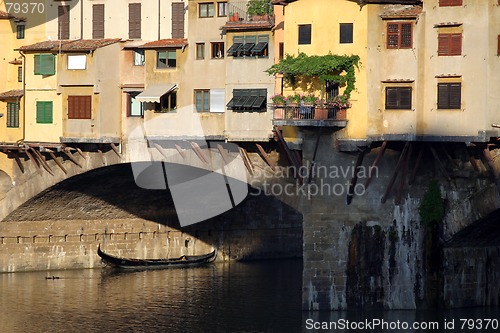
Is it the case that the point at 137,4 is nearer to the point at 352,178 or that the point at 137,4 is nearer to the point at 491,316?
the point at 352,178

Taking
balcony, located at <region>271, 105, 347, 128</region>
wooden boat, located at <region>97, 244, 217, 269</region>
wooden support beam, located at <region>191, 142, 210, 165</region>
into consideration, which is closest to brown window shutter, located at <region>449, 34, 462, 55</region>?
balcony, located at <region>271, 105, 347, 128</region>

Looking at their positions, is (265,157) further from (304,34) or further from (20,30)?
(20,30)

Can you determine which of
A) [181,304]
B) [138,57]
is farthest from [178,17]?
[181,304]

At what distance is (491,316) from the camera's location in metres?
61.9

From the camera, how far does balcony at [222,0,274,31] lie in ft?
213

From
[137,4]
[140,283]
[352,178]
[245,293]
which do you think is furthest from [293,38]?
[140,283]

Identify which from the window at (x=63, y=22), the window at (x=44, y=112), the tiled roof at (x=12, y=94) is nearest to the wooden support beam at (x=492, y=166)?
the window at (x=63, y=22)

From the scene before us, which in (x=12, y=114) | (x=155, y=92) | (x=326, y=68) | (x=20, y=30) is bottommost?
(x=12, y=114)

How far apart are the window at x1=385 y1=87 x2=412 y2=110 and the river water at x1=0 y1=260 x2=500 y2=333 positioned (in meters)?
8.80

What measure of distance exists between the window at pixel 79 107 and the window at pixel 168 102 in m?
4.30

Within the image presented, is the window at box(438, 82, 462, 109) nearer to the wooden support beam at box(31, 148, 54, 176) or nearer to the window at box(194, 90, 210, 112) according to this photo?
the window at box(194, 90, 210, 112)

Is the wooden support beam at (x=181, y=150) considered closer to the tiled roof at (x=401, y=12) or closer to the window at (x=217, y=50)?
the window at (x=217, y=50)

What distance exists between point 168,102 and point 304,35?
9.47 metres

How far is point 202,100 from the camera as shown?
2665 inches
